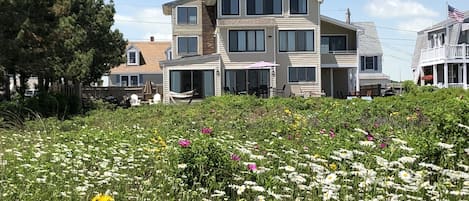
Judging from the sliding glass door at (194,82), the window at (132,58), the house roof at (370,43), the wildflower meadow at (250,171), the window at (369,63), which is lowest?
the wildflower meadow at (250,171)

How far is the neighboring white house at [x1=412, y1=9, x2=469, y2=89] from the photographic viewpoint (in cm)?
4303

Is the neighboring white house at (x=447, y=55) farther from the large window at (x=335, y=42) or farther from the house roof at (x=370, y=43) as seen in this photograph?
the large window at (x=335, y=42)

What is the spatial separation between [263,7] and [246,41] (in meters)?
2.57

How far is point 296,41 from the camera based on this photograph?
128 ft

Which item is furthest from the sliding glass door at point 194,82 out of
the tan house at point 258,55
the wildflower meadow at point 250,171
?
the wildflower meadow at point 250,171

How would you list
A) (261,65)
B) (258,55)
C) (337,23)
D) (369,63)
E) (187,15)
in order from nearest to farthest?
(261,65), (258,55), (337,23), (187,15), (369,63)

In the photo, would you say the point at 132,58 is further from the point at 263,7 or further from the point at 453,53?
the point at 453,53

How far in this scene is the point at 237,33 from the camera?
1511 inches

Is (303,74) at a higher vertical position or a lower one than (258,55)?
lower

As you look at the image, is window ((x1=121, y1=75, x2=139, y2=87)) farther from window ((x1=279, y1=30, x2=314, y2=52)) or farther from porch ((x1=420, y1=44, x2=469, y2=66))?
porch ((x1=420, y1=44, x2=469, y2=66))

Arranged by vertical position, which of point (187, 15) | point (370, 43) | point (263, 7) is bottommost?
point (370, 43)

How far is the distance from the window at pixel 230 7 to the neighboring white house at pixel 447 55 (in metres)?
15.9

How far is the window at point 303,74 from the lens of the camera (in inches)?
1524

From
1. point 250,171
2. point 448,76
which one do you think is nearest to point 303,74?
point 448,76
